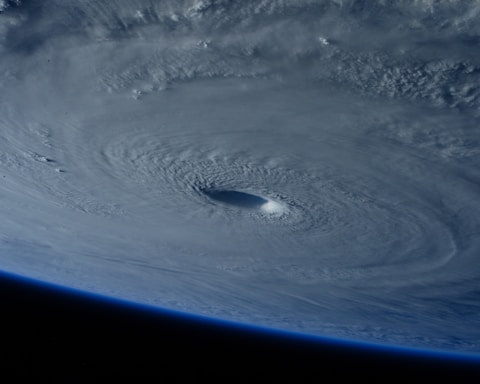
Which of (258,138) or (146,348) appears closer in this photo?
(258,138)

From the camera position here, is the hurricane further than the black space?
No

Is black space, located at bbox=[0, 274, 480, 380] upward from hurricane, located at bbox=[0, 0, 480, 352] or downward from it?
downward

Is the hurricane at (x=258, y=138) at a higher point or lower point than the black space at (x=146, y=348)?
higher

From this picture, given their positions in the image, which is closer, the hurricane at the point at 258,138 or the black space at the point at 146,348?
the hurricane at the point at 258,138

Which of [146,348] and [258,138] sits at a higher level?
[258,138]
